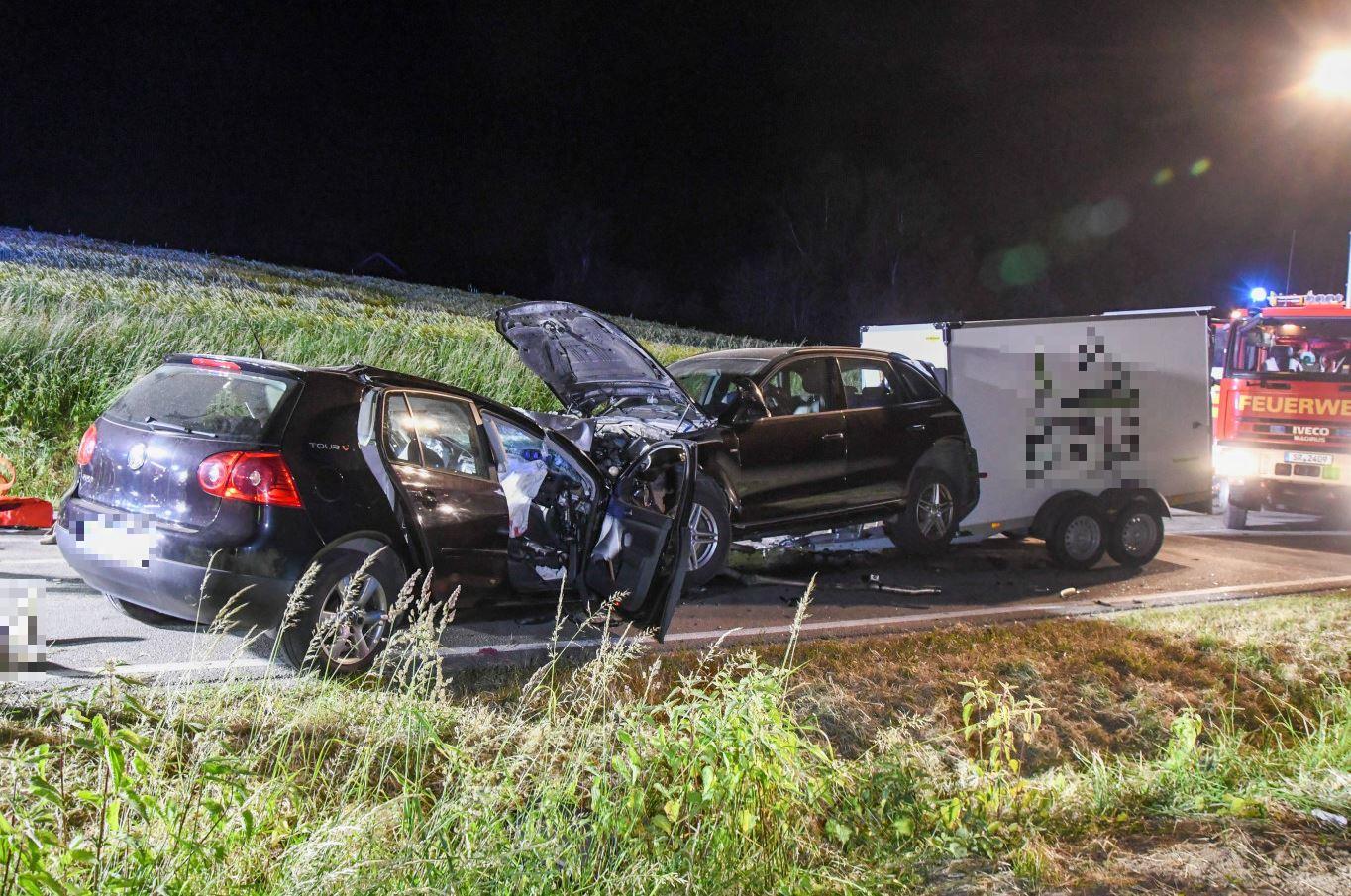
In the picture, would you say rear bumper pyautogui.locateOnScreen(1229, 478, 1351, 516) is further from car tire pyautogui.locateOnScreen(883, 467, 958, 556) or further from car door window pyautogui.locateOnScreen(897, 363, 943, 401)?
car door window pyautogui.locateOnScreen(897, 363, 943, 401)

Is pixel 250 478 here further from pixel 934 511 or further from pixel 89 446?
pixel 934 511

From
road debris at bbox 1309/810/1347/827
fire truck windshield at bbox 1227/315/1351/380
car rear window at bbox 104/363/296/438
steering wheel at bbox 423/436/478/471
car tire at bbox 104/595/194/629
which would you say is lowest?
road debris at bbox 1309/810/1347/827

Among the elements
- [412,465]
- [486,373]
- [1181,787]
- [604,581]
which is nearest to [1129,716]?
[1181,787]

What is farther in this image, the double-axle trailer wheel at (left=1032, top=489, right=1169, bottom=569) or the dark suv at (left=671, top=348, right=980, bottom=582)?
the double-axle trailer wheel at (left=1032, top=489, right=1169, bottom=569)

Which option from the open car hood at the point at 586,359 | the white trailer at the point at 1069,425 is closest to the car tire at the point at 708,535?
the open car hood at the point at 586,359

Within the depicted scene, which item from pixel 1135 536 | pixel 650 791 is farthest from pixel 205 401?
pixel 1135 536

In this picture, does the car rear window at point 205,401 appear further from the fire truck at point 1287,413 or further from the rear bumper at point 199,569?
the fire truck at point 1287,413

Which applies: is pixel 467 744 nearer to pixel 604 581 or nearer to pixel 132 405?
pixel 604 581

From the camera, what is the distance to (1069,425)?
31.6ft

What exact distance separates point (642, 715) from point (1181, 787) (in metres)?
2.44

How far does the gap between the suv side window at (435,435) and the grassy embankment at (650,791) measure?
1.26 meters

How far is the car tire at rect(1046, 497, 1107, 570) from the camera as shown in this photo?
959 centimetres

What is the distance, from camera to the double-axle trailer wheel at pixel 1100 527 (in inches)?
378

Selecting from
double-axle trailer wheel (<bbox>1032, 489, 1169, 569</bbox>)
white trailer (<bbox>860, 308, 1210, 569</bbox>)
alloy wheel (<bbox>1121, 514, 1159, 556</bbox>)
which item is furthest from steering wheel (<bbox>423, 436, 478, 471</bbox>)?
alloy wheel (<bbox>1121, 514, 1159, 556</bbox>)
